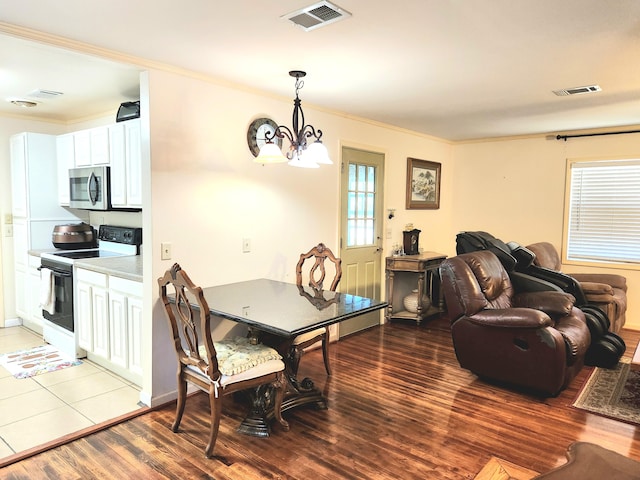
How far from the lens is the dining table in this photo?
2.38 metres

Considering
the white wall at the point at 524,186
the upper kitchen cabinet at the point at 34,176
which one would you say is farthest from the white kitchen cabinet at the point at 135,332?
the white wall at the point at 524,186

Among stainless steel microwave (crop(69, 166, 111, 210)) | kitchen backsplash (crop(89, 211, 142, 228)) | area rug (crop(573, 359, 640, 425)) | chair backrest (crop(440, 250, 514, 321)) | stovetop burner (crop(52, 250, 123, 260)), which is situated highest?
stainless steel microwave (crop(69, 166, 111, 210))

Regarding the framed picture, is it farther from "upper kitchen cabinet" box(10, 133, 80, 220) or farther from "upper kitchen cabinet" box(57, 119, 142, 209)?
"upper kitchen cabinet" box(10, 133, 80, 220)

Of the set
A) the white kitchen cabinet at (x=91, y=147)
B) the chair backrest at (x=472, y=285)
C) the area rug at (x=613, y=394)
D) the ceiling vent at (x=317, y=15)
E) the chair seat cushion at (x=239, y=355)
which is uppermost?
the ceiling vent at (x=317, y=15)

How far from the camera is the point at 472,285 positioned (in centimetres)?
346

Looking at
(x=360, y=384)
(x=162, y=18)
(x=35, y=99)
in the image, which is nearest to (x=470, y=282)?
(x=360, y=384)

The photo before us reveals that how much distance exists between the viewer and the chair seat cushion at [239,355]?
2438 mm

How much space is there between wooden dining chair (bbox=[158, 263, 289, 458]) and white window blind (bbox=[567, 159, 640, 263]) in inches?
181

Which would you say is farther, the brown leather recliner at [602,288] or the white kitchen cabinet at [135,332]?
the brown leather recliner at [602,288]

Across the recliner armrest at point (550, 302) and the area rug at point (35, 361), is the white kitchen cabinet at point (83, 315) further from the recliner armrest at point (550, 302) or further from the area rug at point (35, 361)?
the recliner armrest at point (550, 302)

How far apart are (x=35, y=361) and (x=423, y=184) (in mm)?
4769

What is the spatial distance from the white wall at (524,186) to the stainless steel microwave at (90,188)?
4727 millimetres

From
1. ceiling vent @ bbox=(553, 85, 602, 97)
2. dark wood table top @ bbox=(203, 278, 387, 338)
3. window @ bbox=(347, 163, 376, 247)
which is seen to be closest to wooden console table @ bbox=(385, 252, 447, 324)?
window @ bbox=(347, 163, 376, 247)

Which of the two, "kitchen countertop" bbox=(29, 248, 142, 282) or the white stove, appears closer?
"kitchen countertop" bbox=(29, 248, 142, 282)
